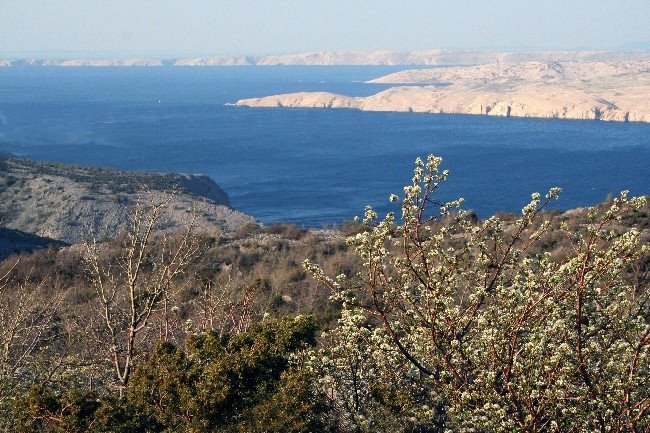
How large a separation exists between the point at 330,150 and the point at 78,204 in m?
53.2

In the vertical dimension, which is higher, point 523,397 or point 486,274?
point 486,274

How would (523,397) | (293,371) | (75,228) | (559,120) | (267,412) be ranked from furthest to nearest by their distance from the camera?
1. (559,120)
2. (75,228)
3. (293,371)
4. (267,412)
5. (523,397)

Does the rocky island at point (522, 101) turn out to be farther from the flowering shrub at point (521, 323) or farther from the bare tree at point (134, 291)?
the flowering shrub at point (521, 323)

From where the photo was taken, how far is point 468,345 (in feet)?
20.7

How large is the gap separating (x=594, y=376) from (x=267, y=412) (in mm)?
3401

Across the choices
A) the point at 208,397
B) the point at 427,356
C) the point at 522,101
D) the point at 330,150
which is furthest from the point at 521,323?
the point at 522,101

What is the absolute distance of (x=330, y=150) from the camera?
3807 inches

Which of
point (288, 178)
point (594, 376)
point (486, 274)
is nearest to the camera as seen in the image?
point (594, 376)

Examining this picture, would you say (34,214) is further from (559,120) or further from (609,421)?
(559,120)

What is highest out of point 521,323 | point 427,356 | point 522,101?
point 521,323

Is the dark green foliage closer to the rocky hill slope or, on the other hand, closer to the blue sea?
the rocky hill slope

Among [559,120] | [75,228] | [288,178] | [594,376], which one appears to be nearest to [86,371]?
[594,376]

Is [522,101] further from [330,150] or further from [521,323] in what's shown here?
[521,323]

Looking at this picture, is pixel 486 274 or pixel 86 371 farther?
pixel 86 371
